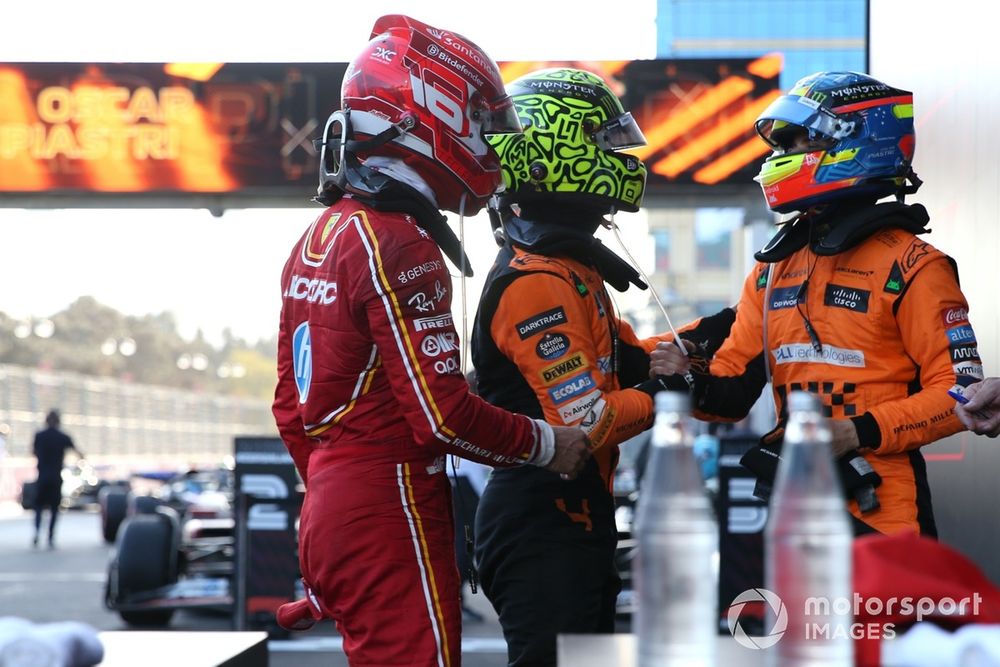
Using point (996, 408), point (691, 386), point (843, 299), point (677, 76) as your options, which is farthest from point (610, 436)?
point (677, 76)

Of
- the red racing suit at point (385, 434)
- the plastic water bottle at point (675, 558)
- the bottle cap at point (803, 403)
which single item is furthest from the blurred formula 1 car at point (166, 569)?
the bottle cap at point (803, 403)

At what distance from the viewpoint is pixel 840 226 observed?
103 inches

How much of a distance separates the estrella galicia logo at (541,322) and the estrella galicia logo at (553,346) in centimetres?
2

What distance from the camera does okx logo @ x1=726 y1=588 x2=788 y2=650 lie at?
1.26 meters

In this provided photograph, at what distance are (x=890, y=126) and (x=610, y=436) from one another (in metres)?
0.93

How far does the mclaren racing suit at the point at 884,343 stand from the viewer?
2.40 m

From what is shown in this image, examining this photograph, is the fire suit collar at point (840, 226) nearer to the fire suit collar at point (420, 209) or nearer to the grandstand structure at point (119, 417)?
the fire suit collar at point (420, 209)

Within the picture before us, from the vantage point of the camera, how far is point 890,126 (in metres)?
2.71

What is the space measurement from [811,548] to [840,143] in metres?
1.67

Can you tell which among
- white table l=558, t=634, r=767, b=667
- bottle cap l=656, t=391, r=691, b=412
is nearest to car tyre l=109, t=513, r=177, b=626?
white table l=558, t=634, r=767, b=667

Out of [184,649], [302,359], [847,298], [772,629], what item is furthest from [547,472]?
[772,629]

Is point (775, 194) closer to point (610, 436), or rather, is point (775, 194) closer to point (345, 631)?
point (610, 436)

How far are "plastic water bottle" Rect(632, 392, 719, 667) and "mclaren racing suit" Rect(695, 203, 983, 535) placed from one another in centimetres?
123

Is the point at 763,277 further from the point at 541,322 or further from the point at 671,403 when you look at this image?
the point at 671,403
